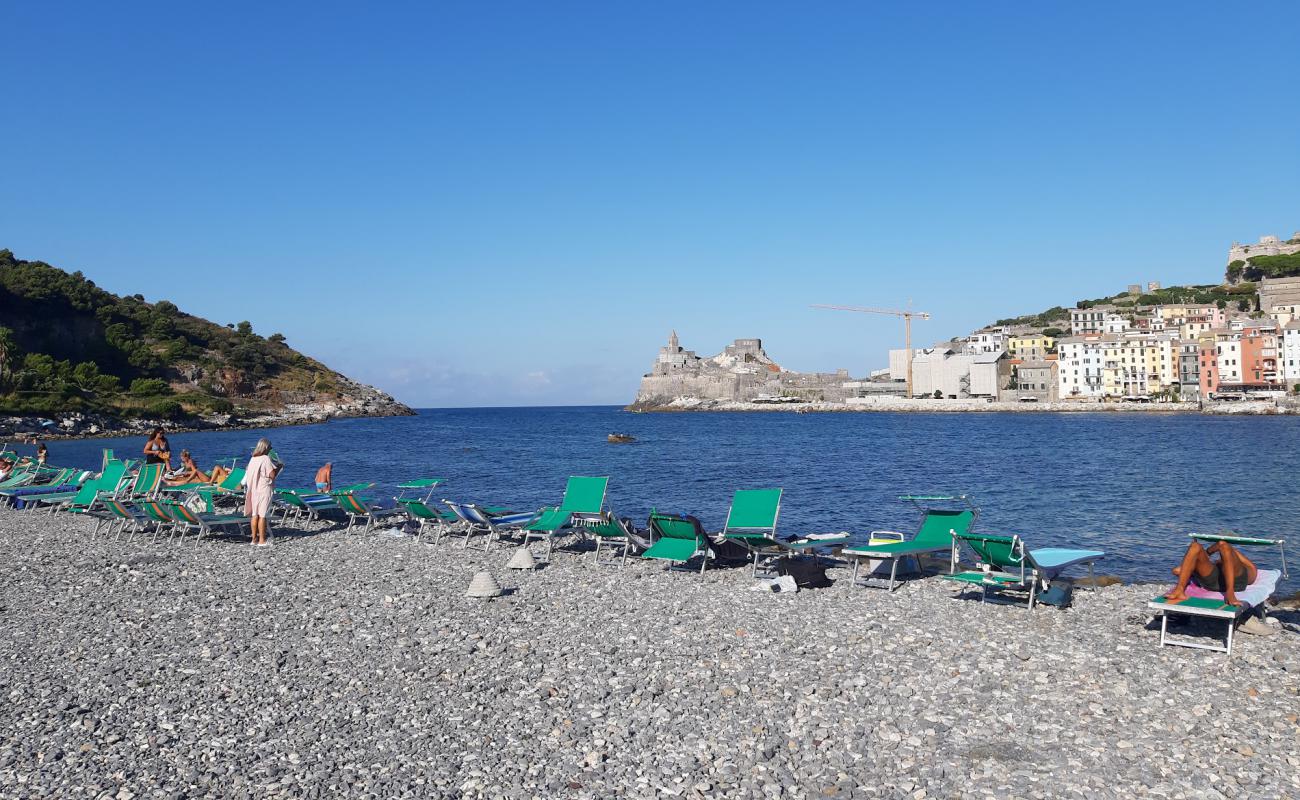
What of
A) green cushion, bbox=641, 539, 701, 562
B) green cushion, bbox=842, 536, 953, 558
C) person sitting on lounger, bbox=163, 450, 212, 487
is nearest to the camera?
green cushion, bbox=842, 536, 953, 558

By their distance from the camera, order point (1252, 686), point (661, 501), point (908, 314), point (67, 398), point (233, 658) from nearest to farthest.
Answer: point (1252, 686)
point (233, 658)
point (661, 501)
point (67, 398)
point (908, 314)

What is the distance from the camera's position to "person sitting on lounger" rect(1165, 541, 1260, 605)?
7.23 meters

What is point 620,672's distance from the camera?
6.79m

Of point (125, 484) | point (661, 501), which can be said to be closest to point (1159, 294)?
point (661, 501)

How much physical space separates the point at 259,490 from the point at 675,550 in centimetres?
661

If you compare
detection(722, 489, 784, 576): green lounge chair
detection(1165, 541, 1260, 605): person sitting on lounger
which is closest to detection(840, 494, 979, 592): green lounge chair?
detection(722, 489, 784, 576): green lounge chair

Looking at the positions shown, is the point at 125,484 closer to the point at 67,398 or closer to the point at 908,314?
the point at 67,398

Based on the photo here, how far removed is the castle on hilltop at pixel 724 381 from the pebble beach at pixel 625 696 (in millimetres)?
136310

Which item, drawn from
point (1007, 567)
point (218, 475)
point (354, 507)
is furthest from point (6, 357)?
point (1007, 567)

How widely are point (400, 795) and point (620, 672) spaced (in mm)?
2340

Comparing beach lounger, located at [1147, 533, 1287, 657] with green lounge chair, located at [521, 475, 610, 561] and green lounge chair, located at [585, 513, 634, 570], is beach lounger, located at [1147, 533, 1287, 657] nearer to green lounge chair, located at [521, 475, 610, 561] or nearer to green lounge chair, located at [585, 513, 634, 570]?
green lounge chair, located at [585, 513, 634, 570]

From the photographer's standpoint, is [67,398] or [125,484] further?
[67,398]

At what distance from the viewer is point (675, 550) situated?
426 inches

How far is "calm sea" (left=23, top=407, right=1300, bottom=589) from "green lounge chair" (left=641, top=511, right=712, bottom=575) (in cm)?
659
